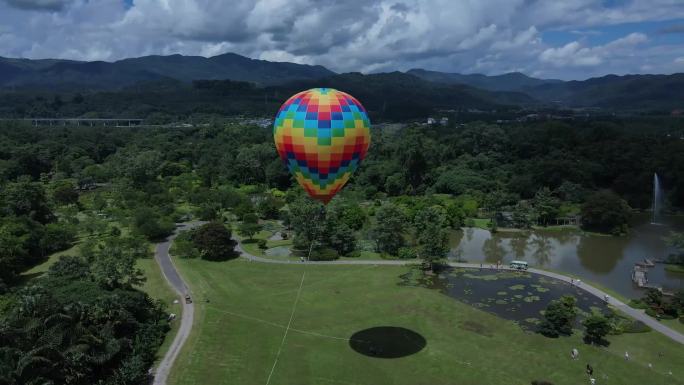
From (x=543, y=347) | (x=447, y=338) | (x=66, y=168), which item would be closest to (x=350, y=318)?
(x=447, y=338)

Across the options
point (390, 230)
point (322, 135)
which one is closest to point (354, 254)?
point (390, 230)

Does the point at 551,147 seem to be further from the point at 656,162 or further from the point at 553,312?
the point at 553,312

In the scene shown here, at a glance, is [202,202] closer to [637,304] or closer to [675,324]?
[637,304]

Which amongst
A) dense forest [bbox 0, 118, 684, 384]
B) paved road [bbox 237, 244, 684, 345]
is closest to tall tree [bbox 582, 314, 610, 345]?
paved road [bbox 237, 244, 684, 345]

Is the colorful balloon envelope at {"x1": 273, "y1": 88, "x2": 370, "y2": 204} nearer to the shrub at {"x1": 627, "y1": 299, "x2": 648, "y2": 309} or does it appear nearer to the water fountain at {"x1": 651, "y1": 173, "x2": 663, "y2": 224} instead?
the shrub at {"x1": 627, "y1": 299, "x2": 648, "y2": 309}

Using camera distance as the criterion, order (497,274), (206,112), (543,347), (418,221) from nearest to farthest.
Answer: (543,347)
(497,274)
(418,221)
(206,112)
